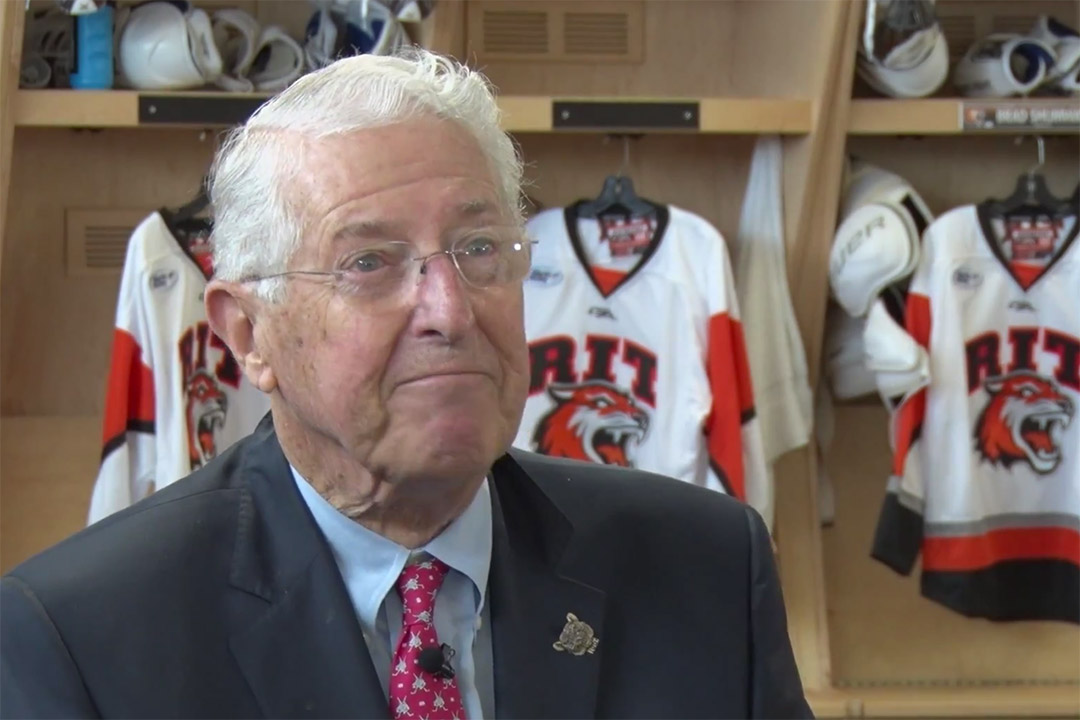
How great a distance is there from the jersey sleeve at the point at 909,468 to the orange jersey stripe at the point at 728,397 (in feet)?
1.05

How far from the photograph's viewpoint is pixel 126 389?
244cm

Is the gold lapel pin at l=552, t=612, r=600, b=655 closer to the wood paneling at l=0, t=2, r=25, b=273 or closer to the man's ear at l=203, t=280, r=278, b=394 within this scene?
the man's ear at l=203, t=280, r=278, b=394

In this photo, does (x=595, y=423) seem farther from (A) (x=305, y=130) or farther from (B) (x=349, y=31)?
(A) (x=305, y=130)

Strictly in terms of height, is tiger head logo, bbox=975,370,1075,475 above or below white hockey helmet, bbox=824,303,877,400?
below

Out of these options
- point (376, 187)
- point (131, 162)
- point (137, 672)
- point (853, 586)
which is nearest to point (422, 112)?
point (376, 187)

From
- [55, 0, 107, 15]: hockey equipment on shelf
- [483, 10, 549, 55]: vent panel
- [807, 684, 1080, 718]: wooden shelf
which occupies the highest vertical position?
[483, 10, 549, 55]: vent panel

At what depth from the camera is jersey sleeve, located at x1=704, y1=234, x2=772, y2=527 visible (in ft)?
8.28

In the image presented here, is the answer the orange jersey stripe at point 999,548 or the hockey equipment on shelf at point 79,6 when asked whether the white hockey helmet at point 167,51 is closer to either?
the hockey equipment on shelf at point 79,6

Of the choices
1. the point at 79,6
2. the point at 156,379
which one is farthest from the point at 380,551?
the point at 79,6

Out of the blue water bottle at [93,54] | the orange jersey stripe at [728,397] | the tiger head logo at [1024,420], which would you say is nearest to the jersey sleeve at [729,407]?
the orange jersey stripe at [728,397]

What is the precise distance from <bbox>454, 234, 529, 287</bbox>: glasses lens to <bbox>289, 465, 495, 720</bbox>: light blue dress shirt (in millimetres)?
193

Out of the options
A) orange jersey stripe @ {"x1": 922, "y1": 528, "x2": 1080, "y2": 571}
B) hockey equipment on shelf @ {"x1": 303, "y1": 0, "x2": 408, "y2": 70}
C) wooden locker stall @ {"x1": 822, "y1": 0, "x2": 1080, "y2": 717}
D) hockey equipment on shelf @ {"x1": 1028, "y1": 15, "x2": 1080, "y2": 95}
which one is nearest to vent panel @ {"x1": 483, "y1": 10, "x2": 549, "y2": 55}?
hockey equipment on shelf @ {"x1": 303, "y1": 0, "x2": 408, "y2": 70}

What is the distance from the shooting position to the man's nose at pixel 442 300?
1035 millimetres

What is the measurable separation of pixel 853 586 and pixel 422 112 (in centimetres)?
218
